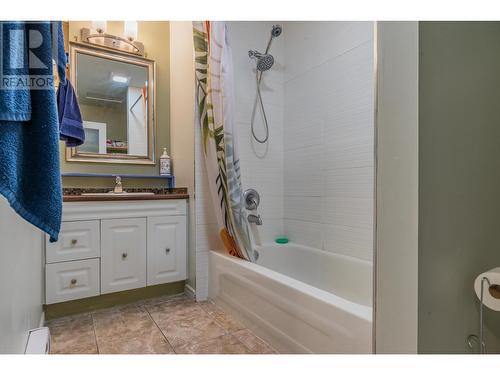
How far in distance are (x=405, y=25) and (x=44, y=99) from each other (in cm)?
87

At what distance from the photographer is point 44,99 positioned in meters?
0.60

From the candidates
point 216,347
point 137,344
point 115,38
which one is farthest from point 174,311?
point 115,38

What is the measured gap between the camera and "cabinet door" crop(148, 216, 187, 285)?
193 centimetres

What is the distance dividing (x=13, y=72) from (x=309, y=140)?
1.82 m

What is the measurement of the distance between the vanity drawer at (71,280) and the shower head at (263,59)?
182 centimetres

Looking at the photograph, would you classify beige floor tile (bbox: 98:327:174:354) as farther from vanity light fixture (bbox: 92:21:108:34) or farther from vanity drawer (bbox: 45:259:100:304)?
vanity light fixture (bbox: 92:21:108:34)

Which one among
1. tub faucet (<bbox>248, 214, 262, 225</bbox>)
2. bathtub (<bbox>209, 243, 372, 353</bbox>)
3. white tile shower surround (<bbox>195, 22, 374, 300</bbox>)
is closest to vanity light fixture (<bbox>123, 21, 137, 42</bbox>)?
white tile shower surround (<bbox>195, 22, 374, 300</bbox>)

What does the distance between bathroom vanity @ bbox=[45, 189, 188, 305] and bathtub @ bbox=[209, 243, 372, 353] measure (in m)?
0.34

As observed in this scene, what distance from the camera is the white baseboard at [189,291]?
1.98 m

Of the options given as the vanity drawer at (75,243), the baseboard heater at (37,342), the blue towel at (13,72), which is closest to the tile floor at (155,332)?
the baseboard heater at (37,342)

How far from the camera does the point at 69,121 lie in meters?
1.38

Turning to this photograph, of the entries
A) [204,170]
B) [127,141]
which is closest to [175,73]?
[127,141]

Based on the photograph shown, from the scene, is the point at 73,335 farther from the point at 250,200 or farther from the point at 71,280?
the point at 250,200
